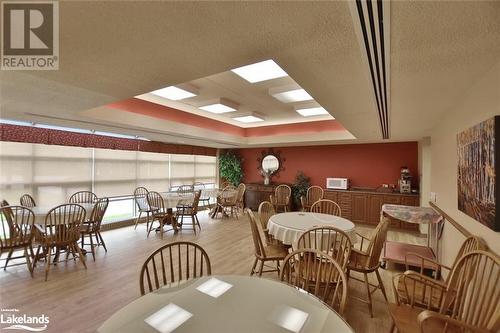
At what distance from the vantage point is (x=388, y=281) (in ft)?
9.71

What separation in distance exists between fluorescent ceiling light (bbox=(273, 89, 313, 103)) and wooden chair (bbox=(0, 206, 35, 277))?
3.87m

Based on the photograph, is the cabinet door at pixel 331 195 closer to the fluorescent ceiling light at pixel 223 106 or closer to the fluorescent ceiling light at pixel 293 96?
the fluorescent ceiling light at pixel 293 96

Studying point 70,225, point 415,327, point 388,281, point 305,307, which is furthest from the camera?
point 70,225

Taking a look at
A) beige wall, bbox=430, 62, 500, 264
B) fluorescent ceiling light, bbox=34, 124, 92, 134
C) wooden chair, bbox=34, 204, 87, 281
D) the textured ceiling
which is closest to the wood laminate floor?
wooden chair, bbox=34, 204, 87, 281

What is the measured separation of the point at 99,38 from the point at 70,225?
2.99 metres

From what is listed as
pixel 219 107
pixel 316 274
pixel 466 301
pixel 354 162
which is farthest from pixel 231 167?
pixel 466 301

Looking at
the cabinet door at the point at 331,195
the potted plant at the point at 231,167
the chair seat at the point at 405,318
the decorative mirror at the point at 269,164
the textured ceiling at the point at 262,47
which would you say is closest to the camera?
the textured ceiling at the point at 262,47

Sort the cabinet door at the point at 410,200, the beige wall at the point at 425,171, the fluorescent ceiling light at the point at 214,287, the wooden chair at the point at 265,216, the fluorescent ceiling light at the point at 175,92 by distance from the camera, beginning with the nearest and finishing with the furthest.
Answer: the fluorescent ceiling light at the point at 214,287 → the wooden chair at the point at 265,216 → the fluorescent ceiling light at the point at 175,92 → the beige wall at the point at 425,171 → the cabinet door at the point at 410,200

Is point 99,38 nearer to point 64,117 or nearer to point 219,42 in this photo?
point 219,42

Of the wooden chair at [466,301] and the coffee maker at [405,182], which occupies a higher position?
the coffee maker at [405,182]

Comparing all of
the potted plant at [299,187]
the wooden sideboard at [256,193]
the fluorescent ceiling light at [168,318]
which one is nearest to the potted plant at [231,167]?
the wooden sideboard at [256,193]

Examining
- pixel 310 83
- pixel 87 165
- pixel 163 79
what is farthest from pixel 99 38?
pixel 87 165

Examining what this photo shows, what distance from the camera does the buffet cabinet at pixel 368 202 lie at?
5.25m

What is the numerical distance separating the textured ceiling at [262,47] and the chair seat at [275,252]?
187 centimetres
